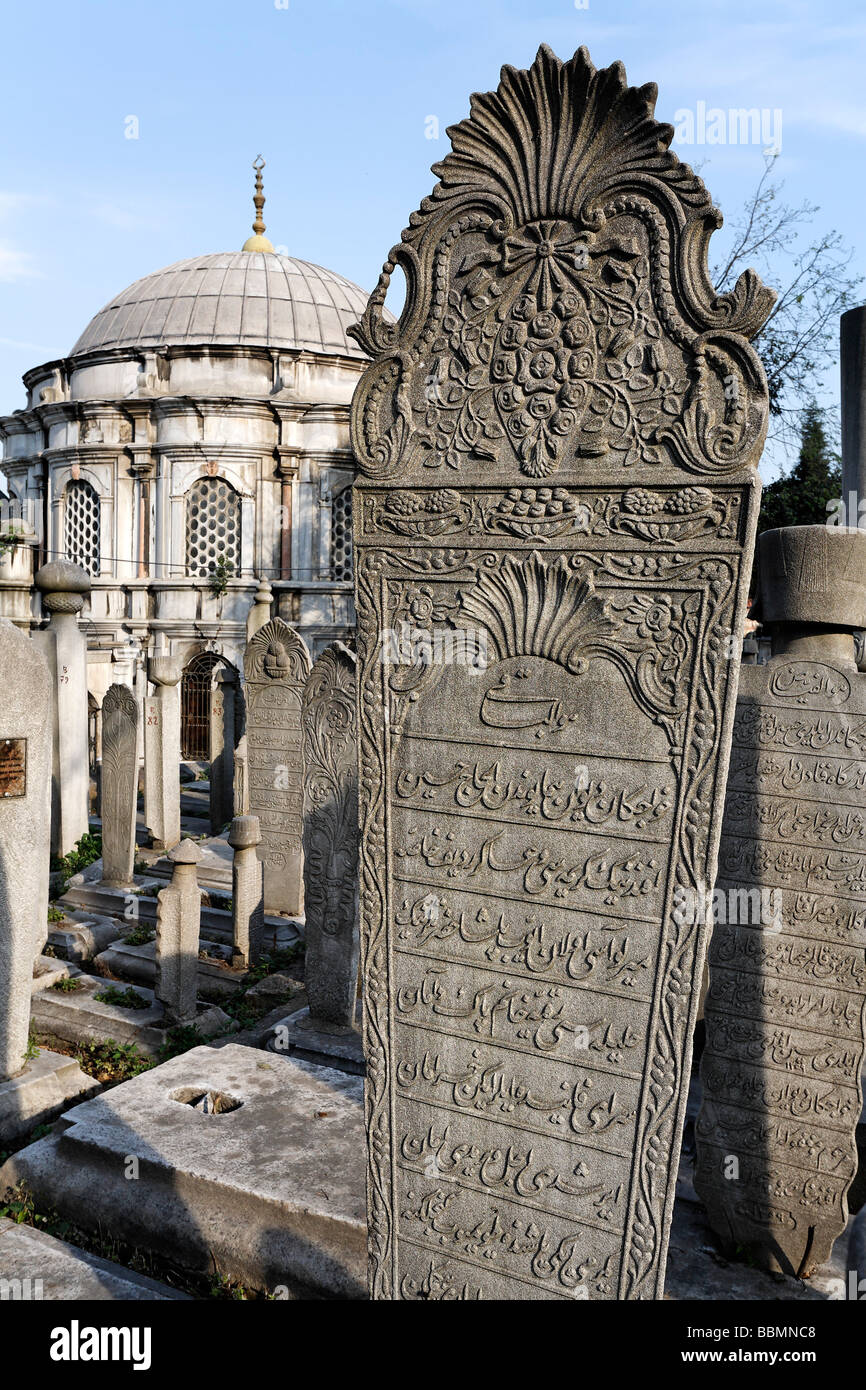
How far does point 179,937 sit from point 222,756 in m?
5.32

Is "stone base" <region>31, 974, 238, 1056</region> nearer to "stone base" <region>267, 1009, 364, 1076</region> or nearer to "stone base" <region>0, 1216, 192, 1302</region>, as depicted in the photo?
"stone base" <region>267, 1009, 364, 1076</region>

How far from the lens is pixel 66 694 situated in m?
9.22

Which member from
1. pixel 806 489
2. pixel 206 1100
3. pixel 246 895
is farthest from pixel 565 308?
pixel 806 489

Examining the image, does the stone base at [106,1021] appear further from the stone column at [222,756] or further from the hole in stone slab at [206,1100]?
the stone column at [222,756]

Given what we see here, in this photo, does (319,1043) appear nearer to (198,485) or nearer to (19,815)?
(19,815)

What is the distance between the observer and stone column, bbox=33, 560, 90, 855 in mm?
9008

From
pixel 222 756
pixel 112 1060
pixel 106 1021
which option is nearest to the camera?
pixel 112 1060

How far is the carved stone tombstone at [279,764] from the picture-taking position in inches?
293

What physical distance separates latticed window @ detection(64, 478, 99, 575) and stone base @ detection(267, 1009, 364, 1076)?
589 inches

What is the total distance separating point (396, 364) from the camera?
219cm

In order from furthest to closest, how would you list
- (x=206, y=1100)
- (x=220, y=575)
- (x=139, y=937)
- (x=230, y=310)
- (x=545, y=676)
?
(x=230, y=310) < (x=220, y=575) < (x=139, y=937) < (x=206, y=1100) < (x=545, y=676)

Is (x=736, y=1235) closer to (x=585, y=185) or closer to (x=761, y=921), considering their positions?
(x=761, y=921)

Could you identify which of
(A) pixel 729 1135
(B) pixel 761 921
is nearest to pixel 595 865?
(B) pixel 761 921
